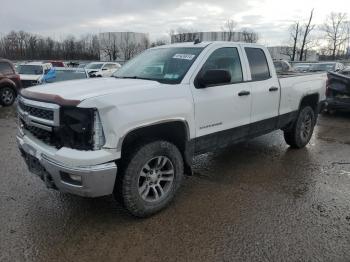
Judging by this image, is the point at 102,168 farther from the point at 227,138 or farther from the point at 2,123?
the point at 2,123

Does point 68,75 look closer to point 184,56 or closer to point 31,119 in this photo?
point 184,56

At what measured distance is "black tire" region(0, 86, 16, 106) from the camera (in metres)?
13.1

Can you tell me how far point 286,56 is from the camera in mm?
59469

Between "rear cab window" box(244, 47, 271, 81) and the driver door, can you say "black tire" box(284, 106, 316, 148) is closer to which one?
"rear cab window" box(244, 47, 271, 81)

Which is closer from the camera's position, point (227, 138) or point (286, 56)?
point (227, 138)

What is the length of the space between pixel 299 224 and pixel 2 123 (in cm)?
858

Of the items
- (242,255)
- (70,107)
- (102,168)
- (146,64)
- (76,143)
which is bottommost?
(242,255)

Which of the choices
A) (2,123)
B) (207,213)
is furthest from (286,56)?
(207,213)

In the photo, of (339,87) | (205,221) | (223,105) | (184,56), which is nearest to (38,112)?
(184,56)

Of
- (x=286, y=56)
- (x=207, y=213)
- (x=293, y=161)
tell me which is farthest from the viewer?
(x=286, y=56)

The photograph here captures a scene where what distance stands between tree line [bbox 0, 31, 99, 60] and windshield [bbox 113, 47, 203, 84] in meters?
71.2

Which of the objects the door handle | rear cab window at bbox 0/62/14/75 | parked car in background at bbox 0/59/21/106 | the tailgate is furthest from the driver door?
rear cab window at bbox 0/62/14/75

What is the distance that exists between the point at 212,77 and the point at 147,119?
984mm

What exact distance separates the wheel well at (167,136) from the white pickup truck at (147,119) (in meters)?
0.01
